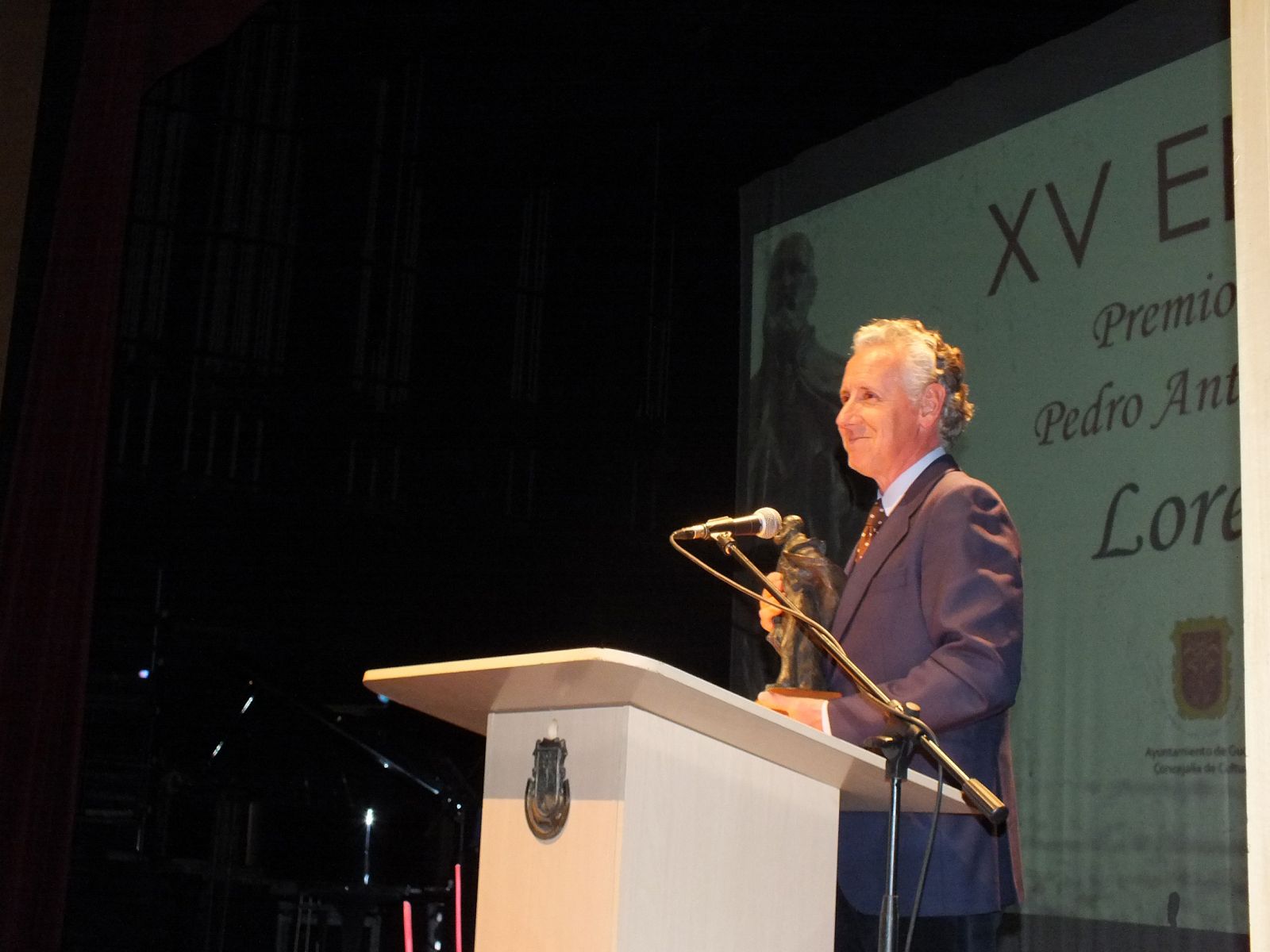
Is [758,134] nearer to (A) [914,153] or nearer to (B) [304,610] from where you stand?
(A) [914,153]

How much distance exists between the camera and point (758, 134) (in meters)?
5.75

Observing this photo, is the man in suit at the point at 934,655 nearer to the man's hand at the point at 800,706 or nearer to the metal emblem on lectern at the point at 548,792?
the man's hand at the point at 800,706

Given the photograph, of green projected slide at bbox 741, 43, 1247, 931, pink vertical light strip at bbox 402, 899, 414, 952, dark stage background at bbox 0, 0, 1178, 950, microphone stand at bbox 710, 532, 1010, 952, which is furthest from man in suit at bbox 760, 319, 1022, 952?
dark stage background at bbox 0, 0, 1178, 950

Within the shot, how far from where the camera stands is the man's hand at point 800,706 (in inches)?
76.6

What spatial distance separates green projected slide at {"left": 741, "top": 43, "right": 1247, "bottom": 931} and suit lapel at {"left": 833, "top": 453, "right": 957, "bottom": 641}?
1584 millimetres

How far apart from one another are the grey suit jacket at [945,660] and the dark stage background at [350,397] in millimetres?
2902

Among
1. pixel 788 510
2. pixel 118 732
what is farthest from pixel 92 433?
pixel 788 510

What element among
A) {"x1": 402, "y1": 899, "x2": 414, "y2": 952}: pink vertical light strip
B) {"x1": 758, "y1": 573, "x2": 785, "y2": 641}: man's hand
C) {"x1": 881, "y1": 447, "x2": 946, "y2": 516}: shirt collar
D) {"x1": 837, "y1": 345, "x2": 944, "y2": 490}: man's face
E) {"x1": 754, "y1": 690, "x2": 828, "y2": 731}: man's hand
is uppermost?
{"x1": 837, "y1": 345, "x2": 944, "y2": 490}: man's face

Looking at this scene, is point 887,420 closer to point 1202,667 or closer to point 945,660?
point 945,660

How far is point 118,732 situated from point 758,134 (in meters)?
3.55

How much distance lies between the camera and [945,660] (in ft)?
6.34

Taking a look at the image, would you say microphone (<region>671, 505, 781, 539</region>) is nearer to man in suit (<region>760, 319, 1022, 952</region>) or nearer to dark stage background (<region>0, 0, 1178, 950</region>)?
man in suit (<region>760, 319, 1022, 952</region>)

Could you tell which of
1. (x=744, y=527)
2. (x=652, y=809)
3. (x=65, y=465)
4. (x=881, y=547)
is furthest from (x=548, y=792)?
(x=65, y=465)

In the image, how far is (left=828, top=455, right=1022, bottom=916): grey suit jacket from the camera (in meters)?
1.92
